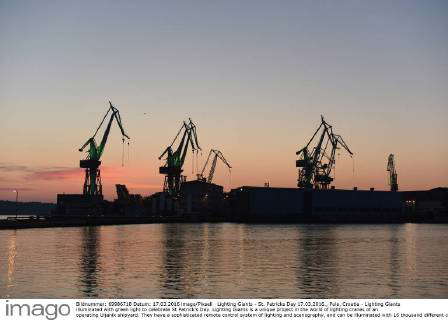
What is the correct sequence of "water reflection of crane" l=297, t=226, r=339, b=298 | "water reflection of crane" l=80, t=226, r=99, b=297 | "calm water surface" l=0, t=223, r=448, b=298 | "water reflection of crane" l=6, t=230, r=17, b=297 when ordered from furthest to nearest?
"water reflection of crane" l=6, t=230, r=17, b=297 < "water reflection of crane" l=297, t=226, r=339, b=298 < "calm water surface" l=0, t=223, r=448, b=298 < "water reflection of crane" l=80, t=226, r=99, b=297

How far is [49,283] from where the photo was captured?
142ft

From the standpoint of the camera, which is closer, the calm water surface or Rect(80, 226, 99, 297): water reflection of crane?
Rect(80, 226, 99, 297): water reflection of crane

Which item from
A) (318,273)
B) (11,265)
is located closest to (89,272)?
(11,265)

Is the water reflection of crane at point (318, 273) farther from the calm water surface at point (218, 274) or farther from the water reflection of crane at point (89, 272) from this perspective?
the water reflection of crane at point (89, 272)

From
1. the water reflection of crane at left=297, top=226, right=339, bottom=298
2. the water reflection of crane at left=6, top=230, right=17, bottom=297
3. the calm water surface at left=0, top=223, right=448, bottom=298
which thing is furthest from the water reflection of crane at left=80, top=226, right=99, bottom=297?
the water reflection of crane at left=297, top=226, right=339, bottom=298

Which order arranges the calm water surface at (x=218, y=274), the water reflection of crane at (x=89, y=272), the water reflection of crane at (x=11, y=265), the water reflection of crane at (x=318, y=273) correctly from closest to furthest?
the water reflection of crane at (x=89, y=272)
the calm water surface at (x=218, y=274)
the water reflection of crane at (x=318, y=273)
the water reflection of crane at (x=11, y=265)

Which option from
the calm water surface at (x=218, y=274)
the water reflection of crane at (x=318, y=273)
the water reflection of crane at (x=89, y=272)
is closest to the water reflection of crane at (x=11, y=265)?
the calm water surface at (x=218, y=274)

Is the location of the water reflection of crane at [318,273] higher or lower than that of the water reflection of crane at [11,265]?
lower

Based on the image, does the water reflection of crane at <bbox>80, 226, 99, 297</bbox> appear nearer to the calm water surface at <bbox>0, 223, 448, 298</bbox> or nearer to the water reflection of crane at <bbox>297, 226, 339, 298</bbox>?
the calm water surface at <bbox>0, 223, 448, 298</bbox>

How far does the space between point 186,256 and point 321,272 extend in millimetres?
20618

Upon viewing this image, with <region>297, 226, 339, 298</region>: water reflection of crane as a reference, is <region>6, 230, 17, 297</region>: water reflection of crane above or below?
above

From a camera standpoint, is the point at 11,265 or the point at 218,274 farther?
the point at 11,265

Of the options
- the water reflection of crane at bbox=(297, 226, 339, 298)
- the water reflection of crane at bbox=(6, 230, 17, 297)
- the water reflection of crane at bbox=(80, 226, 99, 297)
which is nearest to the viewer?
the water reflection of crane at bbox=(80, 226, 99, 297)

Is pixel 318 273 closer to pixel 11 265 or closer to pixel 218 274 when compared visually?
pixel 218 274
